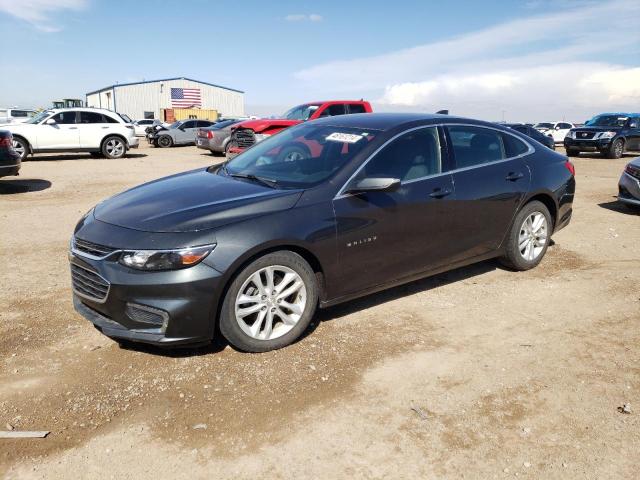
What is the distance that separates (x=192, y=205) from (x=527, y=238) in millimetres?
3460

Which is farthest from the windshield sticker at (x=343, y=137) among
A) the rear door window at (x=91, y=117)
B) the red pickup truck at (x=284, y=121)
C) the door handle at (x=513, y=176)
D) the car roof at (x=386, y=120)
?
the rear door window at (x=91, y=117)

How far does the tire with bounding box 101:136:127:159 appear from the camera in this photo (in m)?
18.2

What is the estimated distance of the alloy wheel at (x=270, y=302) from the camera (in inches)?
144

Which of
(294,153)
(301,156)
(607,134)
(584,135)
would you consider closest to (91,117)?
(294,153)

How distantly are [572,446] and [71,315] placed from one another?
147 inches

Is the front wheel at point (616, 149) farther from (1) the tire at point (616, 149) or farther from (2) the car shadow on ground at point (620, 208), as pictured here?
(2) the car shadow on ground at point (620, 208)

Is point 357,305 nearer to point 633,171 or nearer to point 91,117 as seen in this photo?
point 633,171

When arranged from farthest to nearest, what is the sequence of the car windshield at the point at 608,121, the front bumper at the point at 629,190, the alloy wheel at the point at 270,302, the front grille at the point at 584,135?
the car windshield at the point at 608,121 → the front grille at the point at 584,135 → the front bumper at the point at 629,190 → the alloy wheel at the point at 270,302

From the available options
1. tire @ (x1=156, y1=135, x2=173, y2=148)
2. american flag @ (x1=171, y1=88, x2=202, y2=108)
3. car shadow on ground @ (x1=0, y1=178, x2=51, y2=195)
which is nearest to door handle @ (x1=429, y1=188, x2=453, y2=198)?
car shadow on ground @ (x1=0, y1=178, x2=51, y2=195)

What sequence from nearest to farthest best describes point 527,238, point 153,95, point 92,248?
point 92,248, point 527,238, point 153,95

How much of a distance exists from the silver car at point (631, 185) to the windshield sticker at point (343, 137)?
6076mm

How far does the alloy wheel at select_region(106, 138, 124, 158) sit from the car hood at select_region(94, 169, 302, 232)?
1513 cm

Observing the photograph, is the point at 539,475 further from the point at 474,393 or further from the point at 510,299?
the point at 510,299

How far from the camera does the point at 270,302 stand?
374cm
